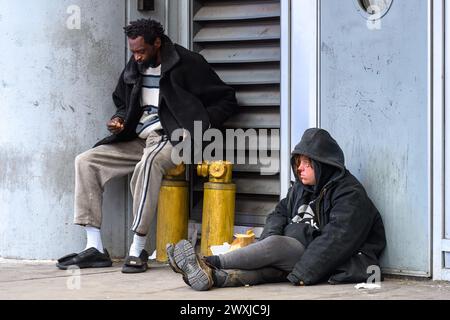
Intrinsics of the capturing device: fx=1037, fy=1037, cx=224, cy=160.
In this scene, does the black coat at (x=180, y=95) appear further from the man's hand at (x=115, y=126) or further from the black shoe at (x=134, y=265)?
the black shoe at (x=134, y=265)

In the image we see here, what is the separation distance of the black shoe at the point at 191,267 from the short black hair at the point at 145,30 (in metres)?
1.79

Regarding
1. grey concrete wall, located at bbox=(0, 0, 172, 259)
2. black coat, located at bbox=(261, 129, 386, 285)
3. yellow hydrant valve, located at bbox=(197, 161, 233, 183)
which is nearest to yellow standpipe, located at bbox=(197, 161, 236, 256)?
yellow hydrant valve, located at bbox=(197, 161, 233, 183)

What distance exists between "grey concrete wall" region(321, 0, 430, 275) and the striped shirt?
1.22 m

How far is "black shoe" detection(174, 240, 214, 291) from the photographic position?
5.93 metres

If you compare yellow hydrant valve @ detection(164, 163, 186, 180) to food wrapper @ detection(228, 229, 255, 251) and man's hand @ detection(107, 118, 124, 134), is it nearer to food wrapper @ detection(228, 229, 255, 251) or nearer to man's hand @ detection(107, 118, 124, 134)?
man's hand @ detection(107, 118, 124, 134)

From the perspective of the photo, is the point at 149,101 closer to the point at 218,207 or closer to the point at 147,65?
the point at 147,65

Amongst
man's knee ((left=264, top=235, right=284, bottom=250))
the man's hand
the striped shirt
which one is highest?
the striped shirt

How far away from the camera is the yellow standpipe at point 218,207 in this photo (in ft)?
23.3

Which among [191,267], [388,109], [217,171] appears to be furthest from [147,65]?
[191,267]

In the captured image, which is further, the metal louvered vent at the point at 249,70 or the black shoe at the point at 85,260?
the metal louvered vent at the point at 249,70

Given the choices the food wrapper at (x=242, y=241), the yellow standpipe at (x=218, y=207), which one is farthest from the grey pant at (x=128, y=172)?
the food wrapper at (x=242, y=241)

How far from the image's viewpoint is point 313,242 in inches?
243

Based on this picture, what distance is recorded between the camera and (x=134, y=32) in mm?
7141
